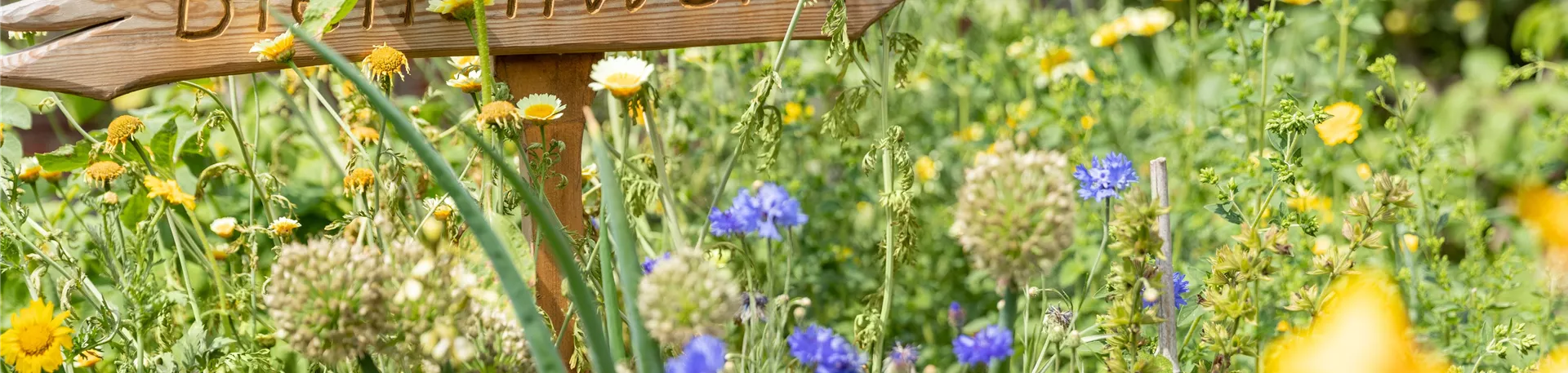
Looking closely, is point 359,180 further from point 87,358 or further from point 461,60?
point 87,358

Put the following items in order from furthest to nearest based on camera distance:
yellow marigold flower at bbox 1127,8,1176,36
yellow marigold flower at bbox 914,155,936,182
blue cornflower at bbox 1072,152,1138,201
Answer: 1. yellow marigold flower at bbox 1127,8,1176,36
2. yellow marigold flower at bbox 914,155,936,182
3. blue cornflower at bbox 1072,152,1138,201

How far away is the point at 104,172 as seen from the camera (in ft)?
4.65

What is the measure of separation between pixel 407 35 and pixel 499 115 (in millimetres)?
271

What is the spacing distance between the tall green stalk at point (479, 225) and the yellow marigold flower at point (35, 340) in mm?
809

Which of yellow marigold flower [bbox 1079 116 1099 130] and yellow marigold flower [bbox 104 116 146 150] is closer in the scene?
yellow marigold flower [bbox 104 116 146 150]

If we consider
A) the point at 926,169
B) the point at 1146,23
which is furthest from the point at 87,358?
the point at 1146,23

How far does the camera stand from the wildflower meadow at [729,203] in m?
0.82

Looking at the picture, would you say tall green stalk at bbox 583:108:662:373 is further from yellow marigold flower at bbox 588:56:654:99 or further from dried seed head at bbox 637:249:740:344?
yellow marigold flower at bbox 588:56:654:99

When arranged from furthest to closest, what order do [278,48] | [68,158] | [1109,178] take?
1. [68,158]
2. [278,48]
3. [1109,178]

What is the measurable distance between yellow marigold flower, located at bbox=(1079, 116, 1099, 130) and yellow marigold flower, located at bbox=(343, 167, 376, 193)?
1515mm

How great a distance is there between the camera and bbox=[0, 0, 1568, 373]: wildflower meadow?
0.82 metres

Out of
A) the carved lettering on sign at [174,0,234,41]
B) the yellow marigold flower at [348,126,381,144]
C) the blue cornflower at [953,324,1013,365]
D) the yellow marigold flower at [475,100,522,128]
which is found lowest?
the blue cornflower at [953,324,1013,365]

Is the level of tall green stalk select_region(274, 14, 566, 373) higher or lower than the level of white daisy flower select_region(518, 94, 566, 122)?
lower

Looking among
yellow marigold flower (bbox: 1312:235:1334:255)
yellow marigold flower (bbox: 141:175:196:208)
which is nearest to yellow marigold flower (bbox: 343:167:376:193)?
yellow marigold flower (bbox: 141:175:196:208)
